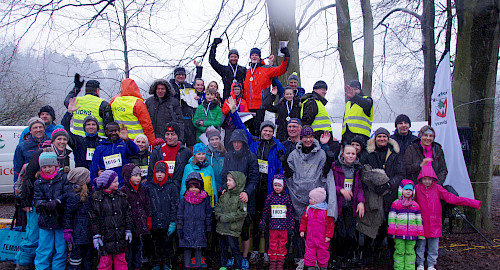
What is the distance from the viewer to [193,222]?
15.0 ft

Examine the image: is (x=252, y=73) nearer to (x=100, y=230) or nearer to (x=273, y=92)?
(x=273, y=92)

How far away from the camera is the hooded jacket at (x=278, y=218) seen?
4.69m

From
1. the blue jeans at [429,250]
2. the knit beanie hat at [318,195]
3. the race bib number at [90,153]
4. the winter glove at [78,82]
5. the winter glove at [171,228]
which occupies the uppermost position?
the winter glove at [78,82]

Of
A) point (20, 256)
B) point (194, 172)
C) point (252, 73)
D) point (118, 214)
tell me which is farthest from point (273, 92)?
point (20, 256)

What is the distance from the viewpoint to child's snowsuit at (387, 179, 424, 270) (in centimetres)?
458

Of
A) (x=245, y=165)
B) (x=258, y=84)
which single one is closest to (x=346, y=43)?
(x=258, y=84)

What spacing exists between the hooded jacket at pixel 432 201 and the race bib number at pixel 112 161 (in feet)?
14.0

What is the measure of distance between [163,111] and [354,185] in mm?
3349

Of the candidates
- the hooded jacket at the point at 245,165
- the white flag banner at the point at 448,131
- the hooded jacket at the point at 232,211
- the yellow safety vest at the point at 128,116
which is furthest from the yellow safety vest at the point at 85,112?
the white flag banner at the point at 448,131

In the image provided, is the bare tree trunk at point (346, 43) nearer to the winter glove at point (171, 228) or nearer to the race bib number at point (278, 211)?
the race bib number at point (278, 211)

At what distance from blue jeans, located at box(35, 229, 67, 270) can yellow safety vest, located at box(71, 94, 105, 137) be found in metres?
1.76

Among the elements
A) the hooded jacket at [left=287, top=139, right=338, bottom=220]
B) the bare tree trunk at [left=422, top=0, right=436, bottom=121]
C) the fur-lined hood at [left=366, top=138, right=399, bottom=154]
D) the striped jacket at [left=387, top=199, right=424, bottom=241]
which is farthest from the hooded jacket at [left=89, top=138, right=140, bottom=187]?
the bare tree trunk at [left=422, top=0, right=436, bottom=121]

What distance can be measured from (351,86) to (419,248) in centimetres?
281

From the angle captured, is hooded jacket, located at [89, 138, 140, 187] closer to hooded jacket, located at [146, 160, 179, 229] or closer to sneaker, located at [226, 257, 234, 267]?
hooded jacket, located at [146, 160, 179, 229]
